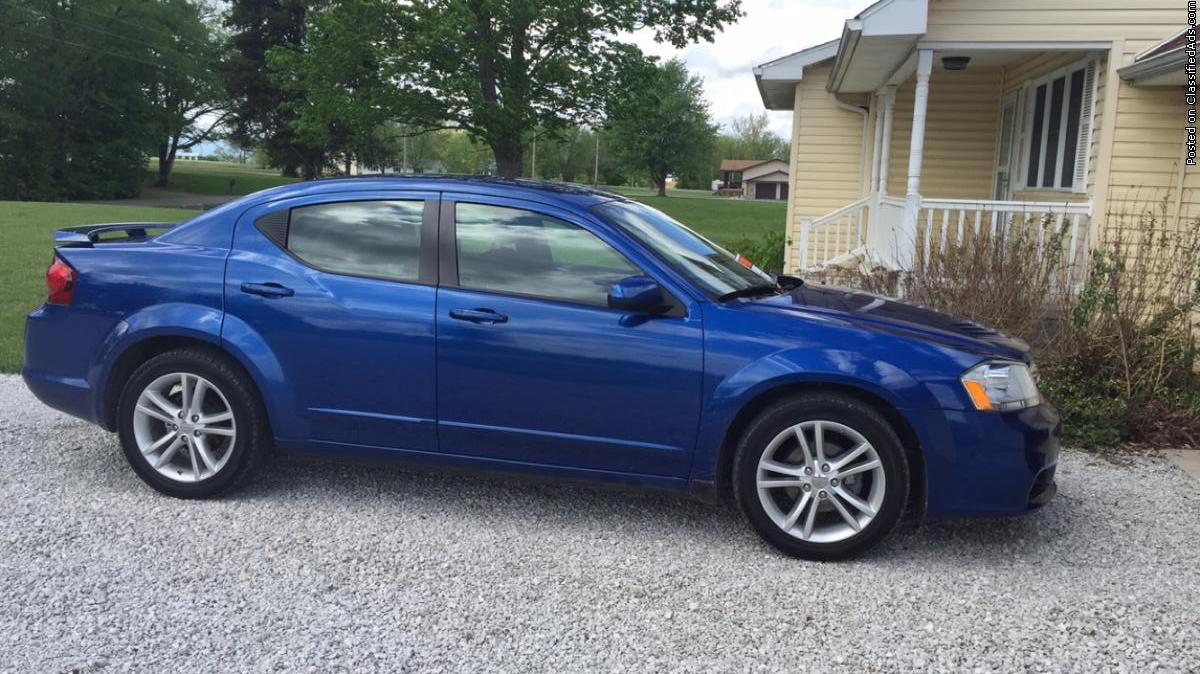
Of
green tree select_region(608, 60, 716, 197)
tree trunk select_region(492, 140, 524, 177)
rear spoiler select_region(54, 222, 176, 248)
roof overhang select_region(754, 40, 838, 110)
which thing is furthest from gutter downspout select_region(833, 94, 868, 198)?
green tree select_region(608, 60, 716, 197)

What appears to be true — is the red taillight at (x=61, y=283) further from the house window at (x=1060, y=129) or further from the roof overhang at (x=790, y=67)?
the roof overhang at (x=790, y=67)

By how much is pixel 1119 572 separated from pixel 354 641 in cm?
318

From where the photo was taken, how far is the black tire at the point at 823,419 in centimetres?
389

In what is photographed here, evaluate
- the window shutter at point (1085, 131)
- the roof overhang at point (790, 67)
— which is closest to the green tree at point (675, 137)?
the roof overhang at point (790, 67)

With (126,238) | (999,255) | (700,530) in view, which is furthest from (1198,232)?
(126,238)

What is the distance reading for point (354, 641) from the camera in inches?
129

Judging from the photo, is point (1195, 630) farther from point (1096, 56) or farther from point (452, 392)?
point (1096, 56)

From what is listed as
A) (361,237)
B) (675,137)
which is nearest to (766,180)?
(675,137)

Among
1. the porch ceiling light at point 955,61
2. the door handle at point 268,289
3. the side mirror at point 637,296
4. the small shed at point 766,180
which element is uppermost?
the small shed at point 766,180

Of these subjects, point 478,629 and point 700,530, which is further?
point 700,530

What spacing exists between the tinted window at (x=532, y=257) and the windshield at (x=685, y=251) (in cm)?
21

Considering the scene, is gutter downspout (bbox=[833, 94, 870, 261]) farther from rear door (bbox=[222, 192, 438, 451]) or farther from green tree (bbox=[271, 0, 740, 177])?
green tree (bbox=[271, 0, 740, 177])

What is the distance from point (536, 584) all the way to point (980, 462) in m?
1.90

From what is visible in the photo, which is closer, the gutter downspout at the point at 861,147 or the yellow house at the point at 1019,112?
the yellow house at the point at 1019,112
